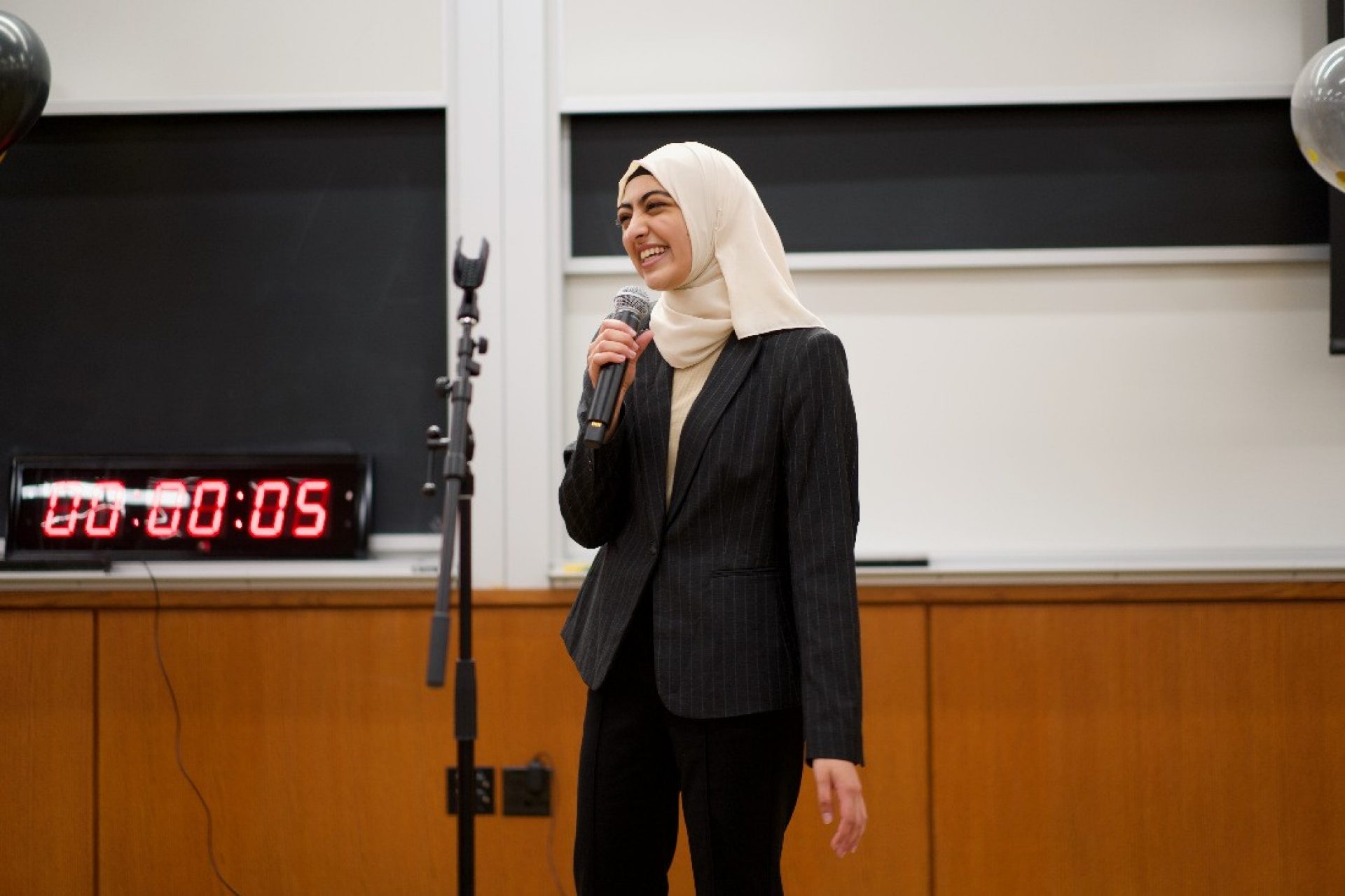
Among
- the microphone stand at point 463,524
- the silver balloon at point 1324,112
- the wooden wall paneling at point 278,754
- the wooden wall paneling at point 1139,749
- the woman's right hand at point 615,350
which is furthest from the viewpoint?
the wooden wall paneling at point 278,754

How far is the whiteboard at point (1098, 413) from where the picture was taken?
2766 millimetres

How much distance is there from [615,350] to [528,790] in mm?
1642

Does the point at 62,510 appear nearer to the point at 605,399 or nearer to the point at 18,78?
the point at 18,78

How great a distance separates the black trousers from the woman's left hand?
10 cm

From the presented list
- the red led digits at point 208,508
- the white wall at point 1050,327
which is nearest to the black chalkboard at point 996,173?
the white wall at point 1050,327

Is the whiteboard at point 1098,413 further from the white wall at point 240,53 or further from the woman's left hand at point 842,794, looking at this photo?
the woman's left hand at point 842,794

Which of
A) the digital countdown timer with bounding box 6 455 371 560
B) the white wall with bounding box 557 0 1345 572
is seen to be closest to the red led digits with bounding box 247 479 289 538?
the digital countdown timer with bounding box 6 455 371 560

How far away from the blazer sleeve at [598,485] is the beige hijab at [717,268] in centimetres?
13

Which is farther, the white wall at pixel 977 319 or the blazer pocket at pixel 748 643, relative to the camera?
the white wall at pixel 977 319

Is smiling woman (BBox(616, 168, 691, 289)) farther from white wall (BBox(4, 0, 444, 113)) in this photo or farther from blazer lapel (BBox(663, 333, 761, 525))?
white wall (BBox(4, 0, 444, 113))

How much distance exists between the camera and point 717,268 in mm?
1538

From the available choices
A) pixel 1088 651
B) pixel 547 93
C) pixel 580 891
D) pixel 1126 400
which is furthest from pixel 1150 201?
pixel 580 891

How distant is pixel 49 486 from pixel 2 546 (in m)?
0.28

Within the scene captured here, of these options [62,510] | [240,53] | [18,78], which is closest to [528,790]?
[62,510]
